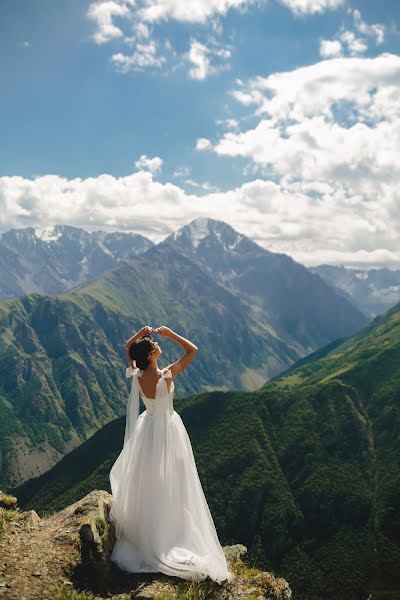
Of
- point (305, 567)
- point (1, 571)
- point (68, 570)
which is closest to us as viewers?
point (1, 571)

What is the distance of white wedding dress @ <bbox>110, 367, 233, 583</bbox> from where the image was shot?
1507 cm

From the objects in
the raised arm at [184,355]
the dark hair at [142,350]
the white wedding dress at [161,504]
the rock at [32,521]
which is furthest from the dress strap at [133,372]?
the rock at [32,521]

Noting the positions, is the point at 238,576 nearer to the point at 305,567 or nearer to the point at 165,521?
the point at 165,521

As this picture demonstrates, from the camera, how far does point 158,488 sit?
16.1 m

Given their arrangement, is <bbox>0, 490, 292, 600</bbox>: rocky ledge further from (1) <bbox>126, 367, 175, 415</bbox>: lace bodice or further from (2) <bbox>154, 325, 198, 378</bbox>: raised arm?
(2) <bbox>154, 325, 198, 378</bbox>: raised arm

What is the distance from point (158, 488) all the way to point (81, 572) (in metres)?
3.50

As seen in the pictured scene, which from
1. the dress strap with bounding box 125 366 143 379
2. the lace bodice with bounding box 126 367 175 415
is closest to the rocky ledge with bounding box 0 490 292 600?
the lace bodice with bounding box 126 367 175 415

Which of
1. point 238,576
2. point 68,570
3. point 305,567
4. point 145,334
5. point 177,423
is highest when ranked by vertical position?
point 145,334

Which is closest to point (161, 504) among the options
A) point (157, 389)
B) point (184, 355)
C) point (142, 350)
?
point (157, 389)

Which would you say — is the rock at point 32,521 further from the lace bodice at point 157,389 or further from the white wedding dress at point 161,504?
the lace bodice at point 157,389

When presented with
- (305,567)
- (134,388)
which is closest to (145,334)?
(134,388)

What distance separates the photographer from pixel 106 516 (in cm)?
1733

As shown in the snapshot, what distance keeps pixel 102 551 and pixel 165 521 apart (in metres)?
2.29

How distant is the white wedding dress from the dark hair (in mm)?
457
